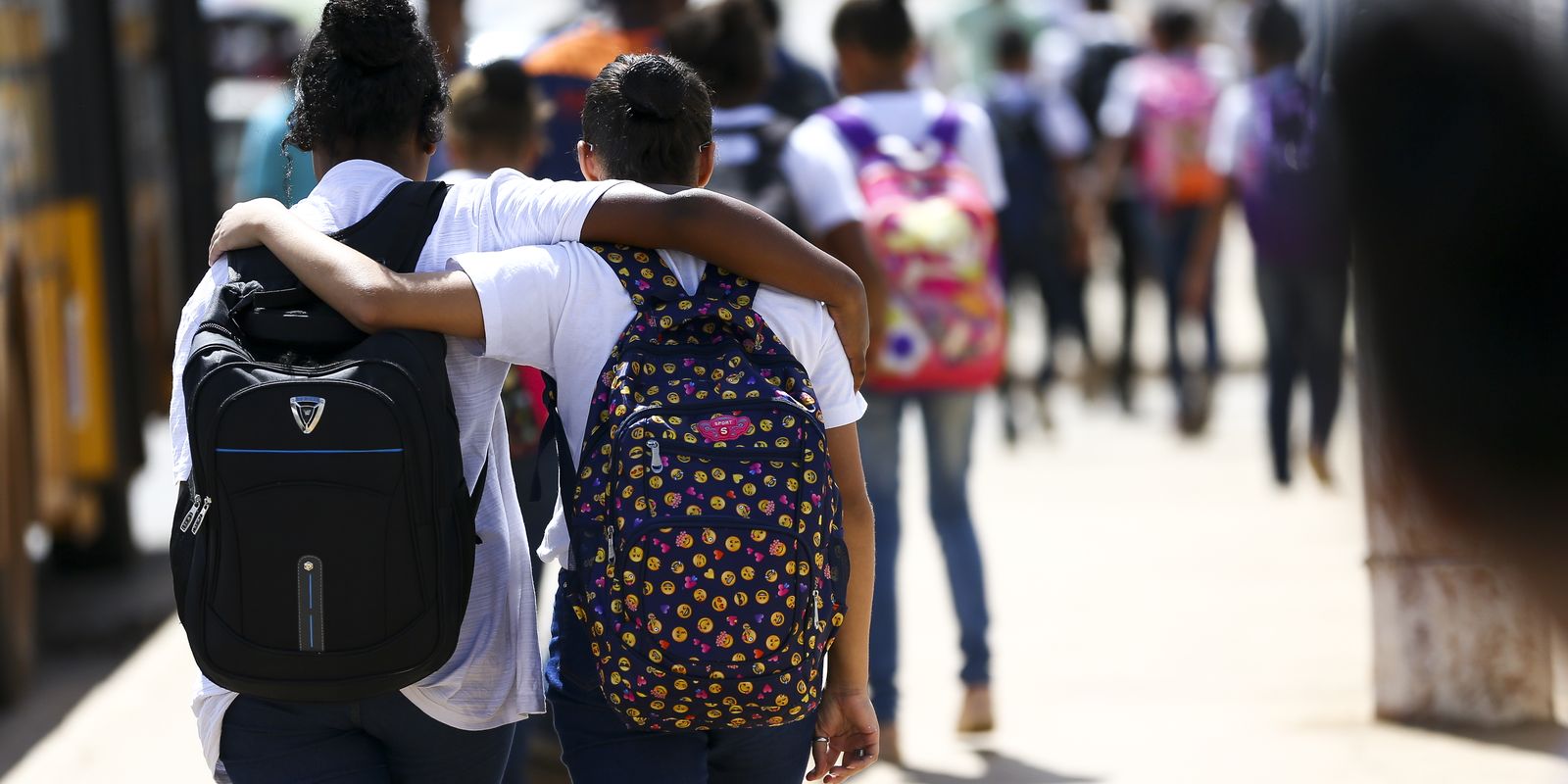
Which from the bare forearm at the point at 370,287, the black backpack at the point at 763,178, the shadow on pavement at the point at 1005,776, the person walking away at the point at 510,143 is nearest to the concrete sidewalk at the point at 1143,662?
the shadow on pavement at the point at 1005,776

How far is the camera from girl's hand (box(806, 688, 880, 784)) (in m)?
2.79

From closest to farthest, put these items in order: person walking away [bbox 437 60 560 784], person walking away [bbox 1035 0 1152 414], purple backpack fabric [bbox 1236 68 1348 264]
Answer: person walking away [bbox 437 60 560 784]
purple backpack fabric [bbox 1236 68 1348 264]
person walking away [bbox 1035 0 1152 414]

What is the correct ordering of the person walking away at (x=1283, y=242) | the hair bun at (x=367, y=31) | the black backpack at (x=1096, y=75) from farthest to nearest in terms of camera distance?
the black backpack at (x=1096, y=75), the person walking away at (x=1283, y=242), the hair bun at (x=367, y=31)

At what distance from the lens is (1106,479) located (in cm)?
912

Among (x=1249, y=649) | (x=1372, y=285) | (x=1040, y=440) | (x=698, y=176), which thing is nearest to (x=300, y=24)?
(x=1040, y=440)

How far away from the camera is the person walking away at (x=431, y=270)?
2545 mm

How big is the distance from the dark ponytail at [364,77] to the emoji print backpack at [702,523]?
1.31 feet

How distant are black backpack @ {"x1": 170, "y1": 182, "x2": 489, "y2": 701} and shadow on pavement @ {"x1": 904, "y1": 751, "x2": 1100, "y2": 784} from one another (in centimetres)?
257

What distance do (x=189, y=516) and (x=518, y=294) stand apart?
0.49m

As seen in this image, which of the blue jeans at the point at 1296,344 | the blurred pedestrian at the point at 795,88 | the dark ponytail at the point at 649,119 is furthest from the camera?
the blue jeans at the point at 1296,344

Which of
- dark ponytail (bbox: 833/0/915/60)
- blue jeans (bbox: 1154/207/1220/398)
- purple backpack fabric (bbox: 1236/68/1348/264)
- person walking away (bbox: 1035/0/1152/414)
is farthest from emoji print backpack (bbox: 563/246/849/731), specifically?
person walking away (bbox: 1035/0/1152/414)

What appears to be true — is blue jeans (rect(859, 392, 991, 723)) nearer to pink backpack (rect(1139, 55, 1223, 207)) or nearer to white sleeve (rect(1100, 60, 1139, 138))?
pink backpack (rect(1139, 55, 1223, 207))

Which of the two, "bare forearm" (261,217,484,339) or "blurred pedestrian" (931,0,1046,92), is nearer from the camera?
"bare forearm" (261,217,484,339)

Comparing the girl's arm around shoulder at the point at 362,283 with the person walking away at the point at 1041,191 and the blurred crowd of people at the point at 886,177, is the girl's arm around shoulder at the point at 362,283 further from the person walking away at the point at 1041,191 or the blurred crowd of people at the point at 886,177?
the person walking away at the point at 1041,191
